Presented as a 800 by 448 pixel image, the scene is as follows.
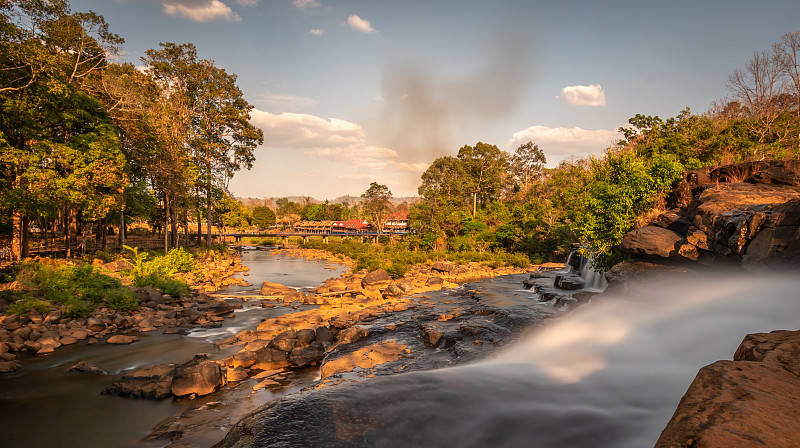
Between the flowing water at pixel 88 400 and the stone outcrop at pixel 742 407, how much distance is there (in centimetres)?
802

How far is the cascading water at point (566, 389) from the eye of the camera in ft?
15.0

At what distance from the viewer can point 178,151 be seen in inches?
1145

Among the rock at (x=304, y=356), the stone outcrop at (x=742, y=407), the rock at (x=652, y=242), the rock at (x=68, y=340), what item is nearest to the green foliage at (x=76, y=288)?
the rock at (x=68, y=340)

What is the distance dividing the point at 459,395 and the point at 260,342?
27.4 feet

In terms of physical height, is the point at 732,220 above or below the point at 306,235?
above

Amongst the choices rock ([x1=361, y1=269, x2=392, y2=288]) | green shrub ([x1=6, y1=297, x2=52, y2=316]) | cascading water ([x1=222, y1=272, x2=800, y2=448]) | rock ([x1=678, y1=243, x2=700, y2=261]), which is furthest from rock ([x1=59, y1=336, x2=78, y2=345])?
rock ([x1=678, y1=243, x2=700, y2=261])

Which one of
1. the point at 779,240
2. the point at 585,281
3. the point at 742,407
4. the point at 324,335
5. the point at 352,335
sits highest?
the point at 779,240

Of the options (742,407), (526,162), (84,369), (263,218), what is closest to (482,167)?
(526,162)

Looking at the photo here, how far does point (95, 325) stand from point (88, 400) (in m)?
6.01

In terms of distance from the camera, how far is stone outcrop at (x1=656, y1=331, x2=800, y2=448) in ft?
8.90

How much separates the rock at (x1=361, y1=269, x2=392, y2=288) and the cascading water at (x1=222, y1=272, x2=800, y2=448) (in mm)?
14254

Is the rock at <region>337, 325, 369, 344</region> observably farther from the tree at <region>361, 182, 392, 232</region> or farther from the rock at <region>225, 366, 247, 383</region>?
the tree at <region>361, 182, 392, 232</region>

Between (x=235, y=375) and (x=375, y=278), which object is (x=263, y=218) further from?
(x=235, y=375)

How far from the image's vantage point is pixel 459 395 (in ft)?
18.5
